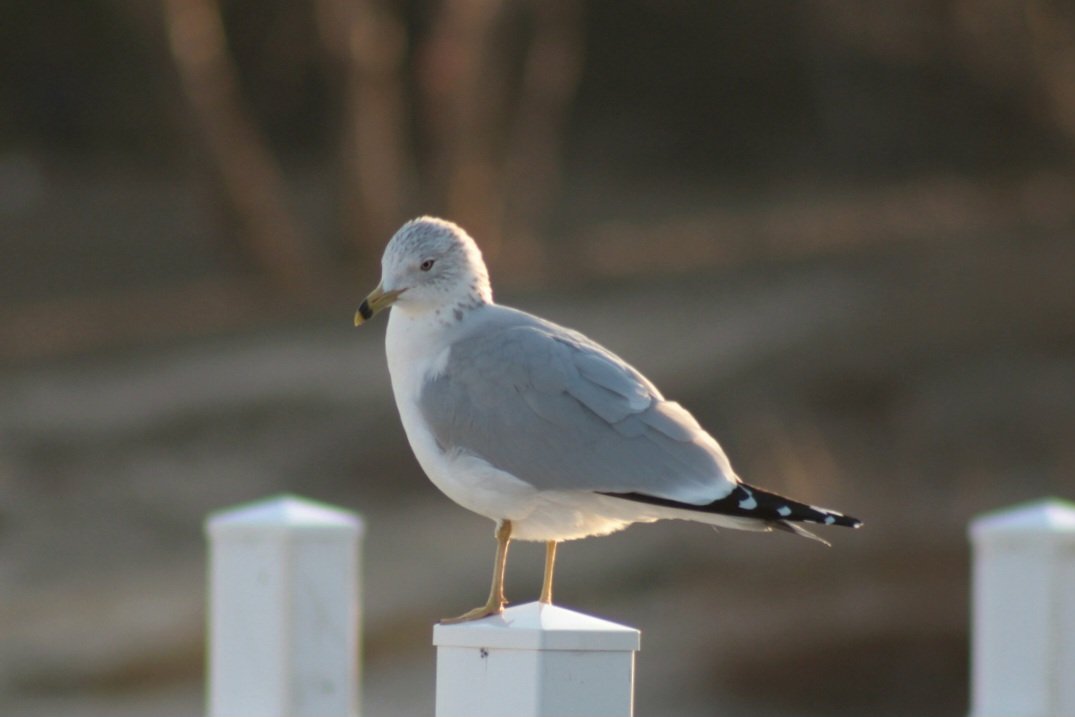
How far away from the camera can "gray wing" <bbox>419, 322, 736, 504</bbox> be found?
256 centimetres

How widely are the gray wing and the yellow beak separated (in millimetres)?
164

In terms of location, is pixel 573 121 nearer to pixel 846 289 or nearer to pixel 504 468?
pixel 846 289

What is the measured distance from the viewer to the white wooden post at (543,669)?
197 cm

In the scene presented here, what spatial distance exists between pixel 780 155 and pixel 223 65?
4922 millimetres

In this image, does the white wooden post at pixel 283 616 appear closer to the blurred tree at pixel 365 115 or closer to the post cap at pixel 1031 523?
the post cap at pixel 1031 523

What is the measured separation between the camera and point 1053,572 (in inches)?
106

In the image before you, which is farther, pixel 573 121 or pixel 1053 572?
pixel 573 121

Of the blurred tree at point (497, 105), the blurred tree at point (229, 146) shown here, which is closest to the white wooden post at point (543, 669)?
the blurred tree at point (497, 105)

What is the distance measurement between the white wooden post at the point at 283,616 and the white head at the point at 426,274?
0.46m

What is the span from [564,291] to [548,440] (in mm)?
8347

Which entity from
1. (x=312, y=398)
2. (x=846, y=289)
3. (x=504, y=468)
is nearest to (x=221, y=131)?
(x=312, y=398)

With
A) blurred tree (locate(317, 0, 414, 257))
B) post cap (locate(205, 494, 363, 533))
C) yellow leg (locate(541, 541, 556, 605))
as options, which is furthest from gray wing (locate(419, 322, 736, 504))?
blurred tree (locate(317, 0, 414, 257))

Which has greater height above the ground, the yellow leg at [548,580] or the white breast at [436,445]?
the white breast at [436,445]

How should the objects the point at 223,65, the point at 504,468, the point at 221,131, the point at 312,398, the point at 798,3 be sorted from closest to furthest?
the point at 504,468 < the point at 312,398 < the point at 221,131 < the point at 223,65 < the point at 798,3
